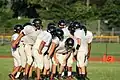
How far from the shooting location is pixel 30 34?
57.6 ft

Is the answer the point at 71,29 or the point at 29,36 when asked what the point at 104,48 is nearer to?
the point at 71,29

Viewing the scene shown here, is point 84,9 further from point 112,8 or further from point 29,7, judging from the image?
point 29,7

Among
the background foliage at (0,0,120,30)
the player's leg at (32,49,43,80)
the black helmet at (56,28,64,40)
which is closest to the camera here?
the player's leg at (32,49,43,80)

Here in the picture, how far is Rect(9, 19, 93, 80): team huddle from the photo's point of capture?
55.7 feet

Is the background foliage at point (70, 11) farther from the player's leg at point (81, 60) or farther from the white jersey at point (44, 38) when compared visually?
the white jersey at point (44, 38)

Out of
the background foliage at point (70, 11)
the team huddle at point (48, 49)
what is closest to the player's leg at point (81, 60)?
the team huddle at point (48, 49)

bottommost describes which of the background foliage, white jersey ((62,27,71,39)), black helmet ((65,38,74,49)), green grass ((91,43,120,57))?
green grass ((91,43,120,57))

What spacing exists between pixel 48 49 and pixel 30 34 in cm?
88

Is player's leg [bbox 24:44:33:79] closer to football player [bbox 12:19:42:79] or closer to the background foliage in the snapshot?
football player [bbox 12:19:42:79]

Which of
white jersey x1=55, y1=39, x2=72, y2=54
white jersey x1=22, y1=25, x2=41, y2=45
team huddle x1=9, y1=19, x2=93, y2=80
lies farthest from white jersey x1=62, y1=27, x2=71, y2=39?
white jersey x1=22, y1=25, x2=41, y2=45

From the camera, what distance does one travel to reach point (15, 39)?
58.1ft

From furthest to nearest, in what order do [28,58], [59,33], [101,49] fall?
1. [101,49]
2. [28,58]
3. [59,33]

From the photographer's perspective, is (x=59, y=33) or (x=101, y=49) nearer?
(x=59, y=33)

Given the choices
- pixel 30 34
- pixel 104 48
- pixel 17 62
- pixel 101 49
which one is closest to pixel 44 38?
pixel 30 34
